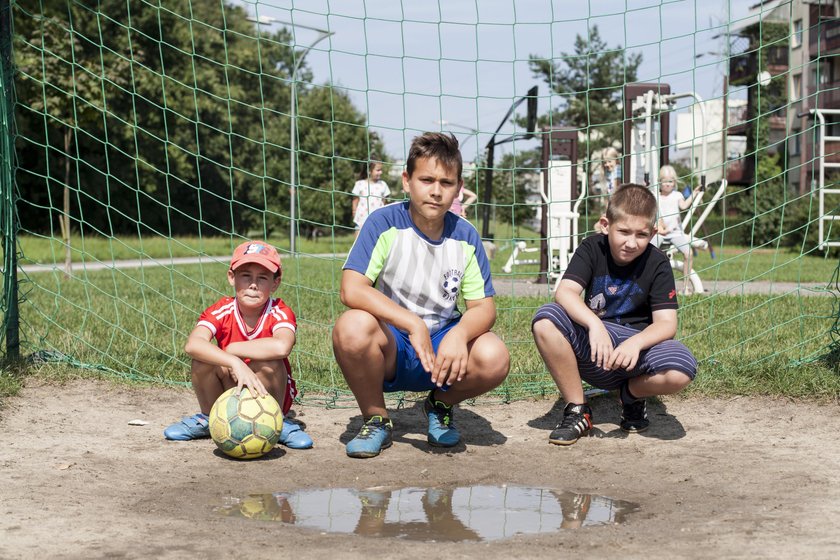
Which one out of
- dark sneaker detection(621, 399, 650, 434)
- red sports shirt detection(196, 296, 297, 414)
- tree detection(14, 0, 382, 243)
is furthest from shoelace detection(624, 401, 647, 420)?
tree detection(14, 0, 382, 243)

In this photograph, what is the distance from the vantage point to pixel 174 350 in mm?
5391

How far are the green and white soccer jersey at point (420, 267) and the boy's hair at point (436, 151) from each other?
243mm

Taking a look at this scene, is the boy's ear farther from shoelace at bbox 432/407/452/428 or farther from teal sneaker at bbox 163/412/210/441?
teal sneaker at bbox 163/412/210/441

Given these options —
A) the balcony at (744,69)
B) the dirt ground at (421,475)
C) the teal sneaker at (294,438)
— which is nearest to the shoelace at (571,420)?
the dirt ground at (421,475)

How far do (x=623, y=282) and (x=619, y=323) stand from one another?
18 centimetres

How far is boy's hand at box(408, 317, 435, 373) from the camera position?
3.48m

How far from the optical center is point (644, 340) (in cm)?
380

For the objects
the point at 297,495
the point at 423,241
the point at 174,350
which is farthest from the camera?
the point at 174,350

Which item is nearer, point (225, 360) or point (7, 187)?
point (225, 360)

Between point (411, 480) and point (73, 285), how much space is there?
25.8 ft

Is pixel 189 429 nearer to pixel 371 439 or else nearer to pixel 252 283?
pixel 252 283

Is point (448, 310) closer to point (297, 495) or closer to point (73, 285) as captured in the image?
point (297, 495)

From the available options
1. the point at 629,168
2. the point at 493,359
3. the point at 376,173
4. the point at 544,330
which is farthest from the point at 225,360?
the point at 376,173

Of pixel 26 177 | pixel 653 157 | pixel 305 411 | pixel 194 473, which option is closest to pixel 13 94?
pixel 305 411
